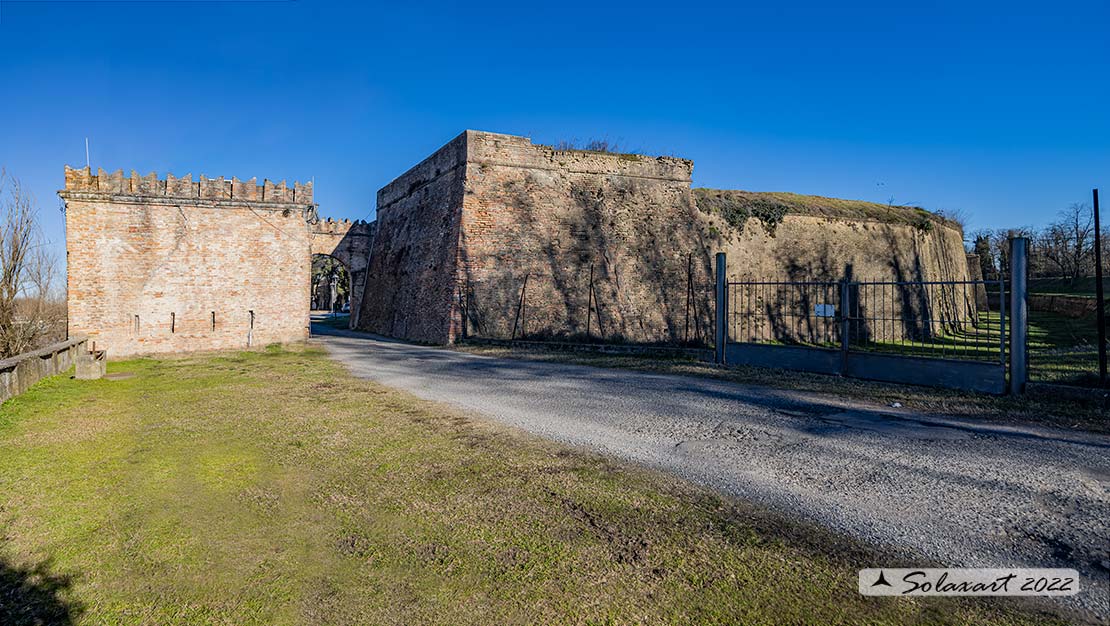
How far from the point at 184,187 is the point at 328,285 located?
4513 cm

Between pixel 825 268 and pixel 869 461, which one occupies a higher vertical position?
pixel 825 268

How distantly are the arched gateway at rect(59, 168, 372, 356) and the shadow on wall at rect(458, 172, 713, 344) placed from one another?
5982 mm

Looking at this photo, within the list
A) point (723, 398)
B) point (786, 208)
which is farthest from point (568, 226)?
point (723, 398)

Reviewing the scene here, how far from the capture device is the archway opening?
53.3 m

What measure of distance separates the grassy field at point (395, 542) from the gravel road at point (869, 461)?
44cm

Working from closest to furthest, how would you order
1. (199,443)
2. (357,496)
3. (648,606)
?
(648,606)
(357,496)
(199,443)

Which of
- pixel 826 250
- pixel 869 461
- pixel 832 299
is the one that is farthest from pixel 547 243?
pixel 869 461

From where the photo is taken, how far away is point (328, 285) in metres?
59.9

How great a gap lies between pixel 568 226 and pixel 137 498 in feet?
57.0

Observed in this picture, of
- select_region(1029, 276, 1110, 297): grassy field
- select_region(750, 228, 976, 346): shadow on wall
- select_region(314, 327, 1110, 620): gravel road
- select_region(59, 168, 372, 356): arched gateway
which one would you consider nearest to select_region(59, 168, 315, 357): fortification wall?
select_region(59, 168, 372, 356): arched gateway

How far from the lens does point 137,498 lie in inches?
158

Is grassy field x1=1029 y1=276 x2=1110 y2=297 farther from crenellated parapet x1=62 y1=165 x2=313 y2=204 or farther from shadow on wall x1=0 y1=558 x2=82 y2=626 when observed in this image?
shadow on wall x1=0 y1=558 x2=82 y2=626

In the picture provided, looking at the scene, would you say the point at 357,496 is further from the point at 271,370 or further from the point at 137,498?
the point at 271,370

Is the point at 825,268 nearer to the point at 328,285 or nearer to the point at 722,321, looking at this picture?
the point at 722,321
